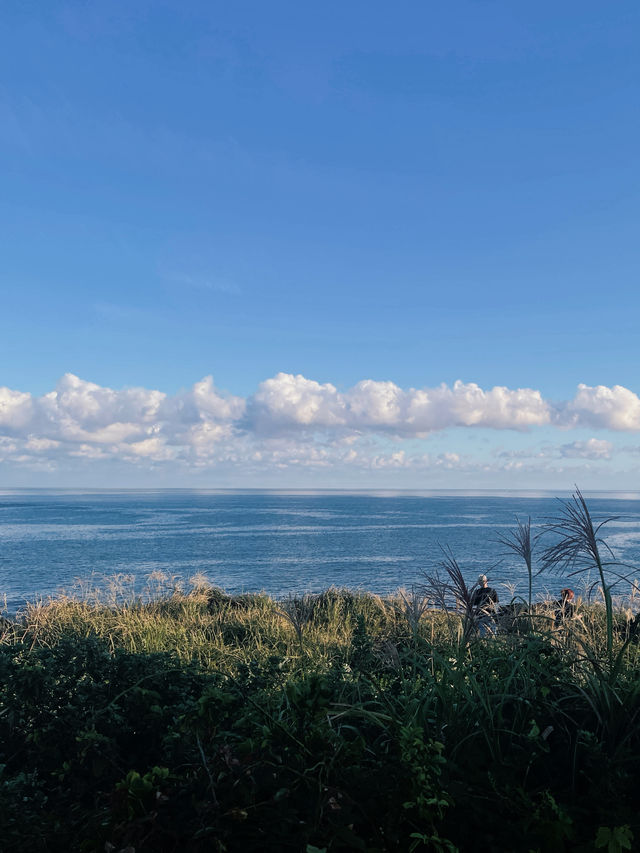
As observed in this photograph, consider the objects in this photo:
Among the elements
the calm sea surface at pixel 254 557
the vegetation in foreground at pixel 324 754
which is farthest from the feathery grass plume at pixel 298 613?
the calm sea surface at pixel 254 557

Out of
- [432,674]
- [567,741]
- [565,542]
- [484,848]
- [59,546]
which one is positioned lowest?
[59,546]

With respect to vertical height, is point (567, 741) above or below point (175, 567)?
above

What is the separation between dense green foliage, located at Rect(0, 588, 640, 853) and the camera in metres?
2.63

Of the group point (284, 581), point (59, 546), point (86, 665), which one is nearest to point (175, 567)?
point (284, 581)

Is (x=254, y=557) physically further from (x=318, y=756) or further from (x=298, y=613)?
(x=318, y=756)

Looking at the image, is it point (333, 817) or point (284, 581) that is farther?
point (284, 581)

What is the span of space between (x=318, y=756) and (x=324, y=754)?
51 millimetres

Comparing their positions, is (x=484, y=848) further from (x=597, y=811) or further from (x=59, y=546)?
(x=59, y=546)

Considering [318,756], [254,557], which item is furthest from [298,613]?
[254,557]

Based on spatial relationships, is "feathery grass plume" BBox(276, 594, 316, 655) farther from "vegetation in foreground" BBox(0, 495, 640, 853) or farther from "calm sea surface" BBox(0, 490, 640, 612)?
"calm sea surface" BBox(0, 490, 640, 612)

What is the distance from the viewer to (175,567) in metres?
46.5

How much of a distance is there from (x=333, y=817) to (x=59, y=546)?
70.2 m

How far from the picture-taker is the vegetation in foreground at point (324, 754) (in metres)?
2.64

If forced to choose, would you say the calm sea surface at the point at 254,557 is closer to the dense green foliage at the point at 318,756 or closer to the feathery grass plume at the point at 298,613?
the feathery grass plume at the point at 298,613
